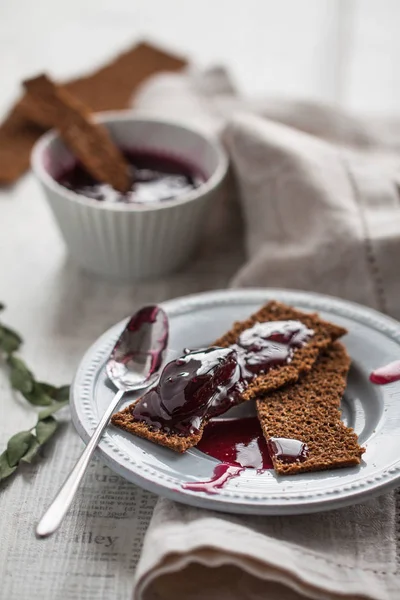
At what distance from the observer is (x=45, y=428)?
115cm

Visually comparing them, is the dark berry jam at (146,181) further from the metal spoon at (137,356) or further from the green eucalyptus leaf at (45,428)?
the green eucalyptus leaf at (45,428)

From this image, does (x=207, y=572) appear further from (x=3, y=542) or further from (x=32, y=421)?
(x=32, y=421)

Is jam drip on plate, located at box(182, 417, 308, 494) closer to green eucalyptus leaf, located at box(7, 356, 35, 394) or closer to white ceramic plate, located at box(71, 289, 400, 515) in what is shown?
white ceramic plate, located at box(71, 289, 400, 515)

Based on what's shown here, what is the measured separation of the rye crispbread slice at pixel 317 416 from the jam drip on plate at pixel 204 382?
0.04 metres

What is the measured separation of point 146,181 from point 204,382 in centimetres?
60

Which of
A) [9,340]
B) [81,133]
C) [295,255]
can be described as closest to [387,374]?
[295,255]

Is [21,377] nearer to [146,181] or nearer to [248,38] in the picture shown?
[146,181]

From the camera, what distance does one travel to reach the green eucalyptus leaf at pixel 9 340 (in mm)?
1312

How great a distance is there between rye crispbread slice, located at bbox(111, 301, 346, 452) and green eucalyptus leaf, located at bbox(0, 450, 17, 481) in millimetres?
178

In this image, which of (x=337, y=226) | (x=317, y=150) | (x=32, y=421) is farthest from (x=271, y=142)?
(x=32, y=421)

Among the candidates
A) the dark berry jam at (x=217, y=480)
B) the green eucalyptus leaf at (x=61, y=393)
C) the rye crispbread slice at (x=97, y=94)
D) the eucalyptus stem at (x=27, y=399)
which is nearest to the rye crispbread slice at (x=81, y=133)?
the rye crispbread slice at (x=97, y=94)

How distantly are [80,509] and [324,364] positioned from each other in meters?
0.38

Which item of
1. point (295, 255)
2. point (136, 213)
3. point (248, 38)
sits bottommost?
point (248, 38)

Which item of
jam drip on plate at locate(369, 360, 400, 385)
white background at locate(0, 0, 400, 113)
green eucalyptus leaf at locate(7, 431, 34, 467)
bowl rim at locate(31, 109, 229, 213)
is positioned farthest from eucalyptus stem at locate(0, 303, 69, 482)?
white background at locate(0, 0, 400, 113)
